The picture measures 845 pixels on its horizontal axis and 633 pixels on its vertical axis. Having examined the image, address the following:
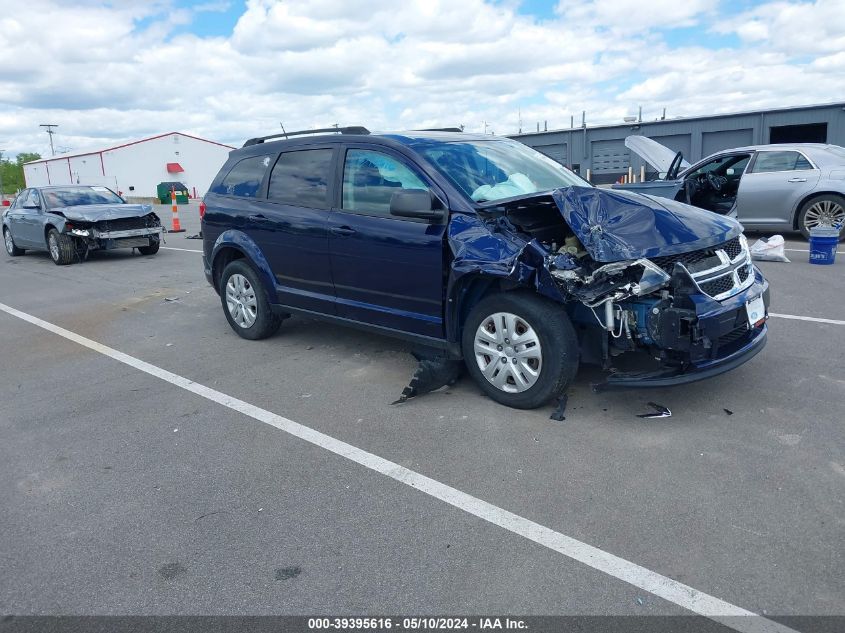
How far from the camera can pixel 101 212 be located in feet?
42.3

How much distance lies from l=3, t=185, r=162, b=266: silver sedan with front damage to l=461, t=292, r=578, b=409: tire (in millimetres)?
10403

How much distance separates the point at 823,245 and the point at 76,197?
525 inches

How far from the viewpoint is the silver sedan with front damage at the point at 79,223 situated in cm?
1268

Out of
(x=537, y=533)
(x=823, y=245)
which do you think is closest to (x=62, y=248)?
(x=537, y=533)

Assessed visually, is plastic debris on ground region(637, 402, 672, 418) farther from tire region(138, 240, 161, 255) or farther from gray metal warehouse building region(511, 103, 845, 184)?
gray metal warehouse building region(511, 103, 845, 184)

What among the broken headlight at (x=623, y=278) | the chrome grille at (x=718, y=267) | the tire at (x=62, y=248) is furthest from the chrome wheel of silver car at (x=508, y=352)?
the tire at (x=62, y=248)

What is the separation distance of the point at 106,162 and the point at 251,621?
67492 millimetres

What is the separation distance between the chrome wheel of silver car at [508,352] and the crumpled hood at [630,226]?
672 mm

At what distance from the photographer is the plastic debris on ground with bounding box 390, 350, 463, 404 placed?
4.79 m

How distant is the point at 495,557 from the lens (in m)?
2.93

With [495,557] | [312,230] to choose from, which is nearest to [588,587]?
[495,557]

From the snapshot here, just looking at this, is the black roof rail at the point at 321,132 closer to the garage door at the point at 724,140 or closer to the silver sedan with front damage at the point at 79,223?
the silver sedan with front damage at the point at 79,223

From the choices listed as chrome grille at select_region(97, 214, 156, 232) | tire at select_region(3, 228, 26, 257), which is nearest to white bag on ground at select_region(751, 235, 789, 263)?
chrome grille at select_region(97, 214, 156, 232)

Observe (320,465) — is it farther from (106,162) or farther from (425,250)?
(106,162)
